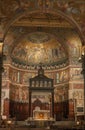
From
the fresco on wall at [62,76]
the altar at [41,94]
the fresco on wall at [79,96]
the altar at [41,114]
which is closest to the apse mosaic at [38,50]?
the fresco on wall at [62,76]

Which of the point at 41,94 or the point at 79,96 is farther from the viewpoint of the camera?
the point at 41,94

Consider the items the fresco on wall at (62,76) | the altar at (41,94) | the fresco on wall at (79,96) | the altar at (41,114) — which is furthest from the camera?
the fresco on wall at (62,76)

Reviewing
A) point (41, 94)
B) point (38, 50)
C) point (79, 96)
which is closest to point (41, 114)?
point (41, 94)

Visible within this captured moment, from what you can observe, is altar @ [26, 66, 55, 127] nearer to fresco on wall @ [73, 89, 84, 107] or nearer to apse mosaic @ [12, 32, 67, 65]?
apse mosaic @ [12, 32, 67, 65]

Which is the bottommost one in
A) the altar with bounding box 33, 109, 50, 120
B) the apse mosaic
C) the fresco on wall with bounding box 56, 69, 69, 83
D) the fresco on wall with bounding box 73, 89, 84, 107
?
the altar with bounding box 33, 109, 50, 120

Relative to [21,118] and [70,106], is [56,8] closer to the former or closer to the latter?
[70,106]

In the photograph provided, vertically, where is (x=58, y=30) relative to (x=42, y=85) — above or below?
above

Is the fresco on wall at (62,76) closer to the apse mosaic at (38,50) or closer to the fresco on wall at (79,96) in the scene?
the apse mosaic at (38,50)

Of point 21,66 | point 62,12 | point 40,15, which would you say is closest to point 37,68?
point 21,66

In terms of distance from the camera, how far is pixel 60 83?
36781 mm

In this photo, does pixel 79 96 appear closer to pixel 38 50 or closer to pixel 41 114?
pixel 41 114

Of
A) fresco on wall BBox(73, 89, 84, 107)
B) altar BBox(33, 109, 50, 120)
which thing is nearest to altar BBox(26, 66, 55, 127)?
altar BBox(33, 109, 50, 120)

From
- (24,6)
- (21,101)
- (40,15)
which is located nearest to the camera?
(24,6)

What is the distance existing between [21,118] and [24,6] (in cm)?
1542
